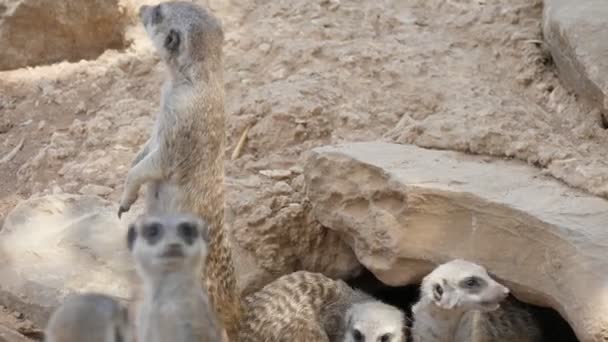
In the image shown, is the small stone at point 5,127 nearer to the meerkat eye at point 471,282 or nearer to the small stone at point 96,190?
the small stone at point 96,190

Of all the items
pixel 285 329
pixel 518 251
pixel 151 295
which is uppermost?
pixel 151 295

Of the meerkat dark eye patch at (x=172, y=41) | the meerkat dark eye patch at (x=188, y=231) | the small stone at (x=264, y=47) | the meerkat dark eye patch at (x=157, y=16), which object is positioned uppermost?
the meerkat dark eye patch at (x=157, y=16)

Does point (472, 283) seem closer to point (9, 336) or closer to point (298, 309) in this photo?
point (298, 309)

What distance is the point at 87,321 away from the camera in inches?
106

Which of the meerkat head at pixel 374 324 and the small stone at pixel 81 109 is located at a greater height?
the small stone at pixel 81 109

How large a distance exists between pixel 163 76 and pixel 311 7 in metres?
0.69

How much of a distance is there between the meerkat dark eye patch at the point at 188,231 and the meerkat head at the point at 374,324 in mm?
1136

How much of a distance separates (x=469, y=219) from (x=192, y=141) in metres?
0.91

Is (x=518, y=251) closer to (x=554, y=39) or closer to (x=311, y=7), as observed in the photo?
(x=554, y=39)

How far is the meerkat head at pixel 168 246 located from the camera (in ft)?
9.70

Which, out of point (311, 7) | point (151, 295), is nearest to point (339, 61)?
point (311, 7)

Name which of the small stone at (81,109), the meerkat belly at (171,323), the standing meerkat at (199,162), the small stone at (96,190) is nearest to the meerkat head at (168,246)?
the meerkat belly at (171,323)

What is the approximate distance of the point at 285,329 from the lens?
12.8 ft

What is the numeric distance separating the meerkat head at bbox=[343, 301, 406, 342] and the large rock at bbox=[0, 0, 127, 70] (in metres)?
1.98
